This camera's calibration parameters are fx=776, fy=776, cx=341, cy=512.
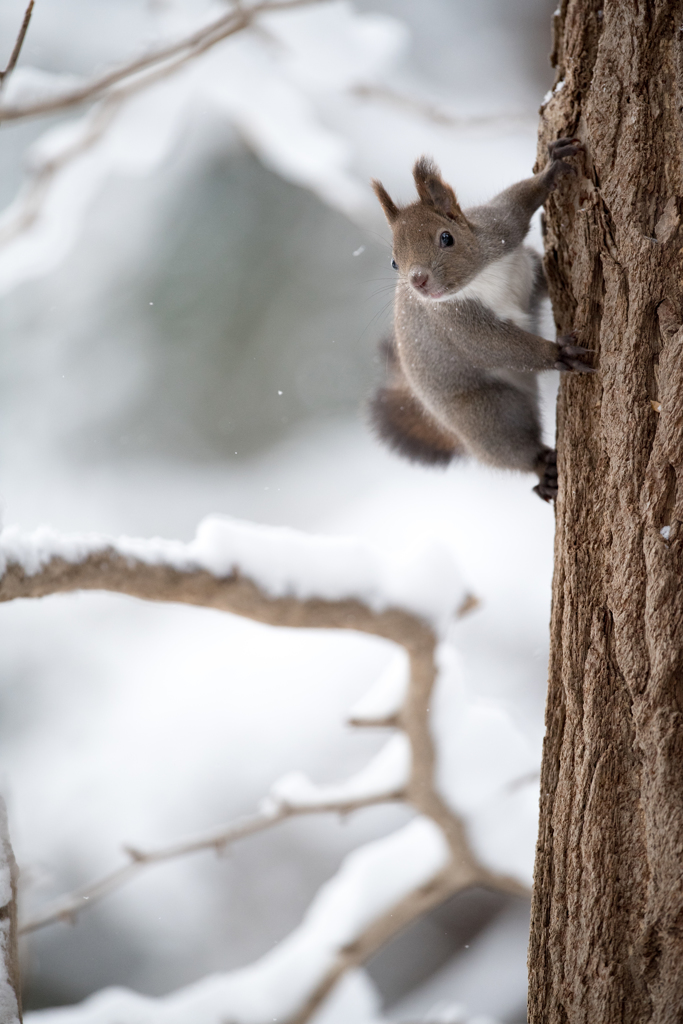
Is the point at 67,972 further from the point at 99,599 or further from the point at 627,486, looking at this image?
the point at 627,486

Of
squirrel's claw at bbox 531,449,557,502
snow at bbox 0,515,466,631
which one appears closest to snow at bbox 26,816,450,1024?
snow at bbox 0,515,466,631

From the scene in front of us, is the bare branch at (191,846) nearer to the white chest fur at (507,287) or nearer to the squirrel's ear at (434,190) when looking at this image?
the white chest fur at (507,287)

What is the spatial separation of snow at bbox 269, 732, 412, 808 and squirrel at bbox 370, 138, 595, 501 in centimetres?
113

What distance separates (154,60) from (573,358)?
5.81 ft

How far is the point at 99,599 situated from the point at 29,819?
0.74 metres

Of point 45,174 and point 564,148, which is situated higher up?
point 45,174

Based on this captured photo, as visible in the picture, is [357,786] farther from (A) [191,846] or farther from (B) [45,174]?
(B) [45,174]

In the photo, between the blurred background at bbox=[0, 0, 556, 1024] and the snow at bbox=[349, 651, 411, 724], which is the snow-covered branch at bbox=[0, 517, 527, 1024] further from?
the blurred background at bbox=[0, 0, 556, 1024]

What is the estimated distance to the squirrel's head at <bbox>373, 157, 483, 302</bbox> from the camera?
1189 millimetres

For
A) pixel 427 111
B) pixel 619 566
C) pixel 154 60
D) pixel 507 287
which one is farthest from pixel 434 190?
pixel 427 111

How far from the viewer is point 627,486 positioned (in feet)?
3.36

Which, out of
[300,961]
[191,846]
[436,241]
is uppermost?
[436,241]

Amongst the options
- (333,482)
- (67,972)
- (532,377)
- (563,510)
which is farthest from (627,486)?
(67,972)

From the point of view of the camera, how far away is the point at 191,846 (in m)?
2.16
